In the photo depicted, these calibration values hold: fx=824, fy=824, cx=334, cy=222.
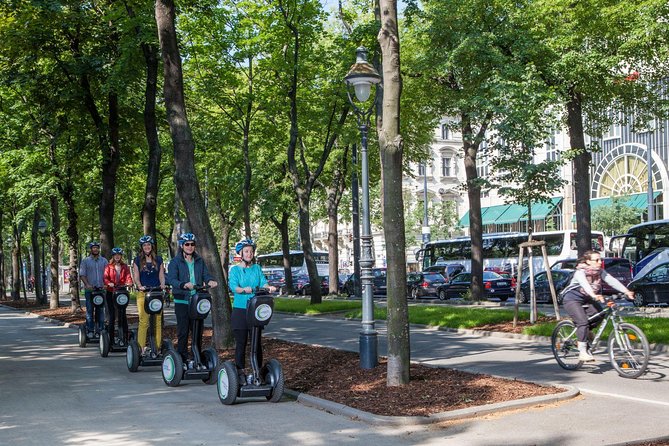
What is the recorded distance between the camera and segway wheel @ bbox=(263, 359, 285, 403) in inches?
365

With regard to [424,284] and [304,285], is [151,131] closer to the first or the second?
[424,284]

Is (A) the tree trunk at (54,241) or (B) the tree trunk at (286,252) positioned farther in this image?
(B) the tree trunk at (286,252)

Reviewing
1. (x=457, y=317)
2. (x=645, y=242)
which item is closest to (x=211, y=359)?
(x=457, y=317)

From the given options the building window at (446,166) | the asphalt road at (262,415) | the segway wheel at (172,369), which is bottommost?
the asphalt road at (262,415)

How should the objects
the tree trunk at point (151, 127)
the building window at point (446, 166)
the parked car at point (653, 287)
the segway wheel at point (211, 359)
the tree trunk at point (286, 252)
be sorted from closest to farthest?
the segway wheel at point (211, 359) → the tree trunk at point (151, 127) → the parked car at point (653, 287) → the tree trunk at point (286, 252) → the building window at point (446, 166)

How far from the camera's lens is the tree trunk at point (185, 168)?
14961 mm

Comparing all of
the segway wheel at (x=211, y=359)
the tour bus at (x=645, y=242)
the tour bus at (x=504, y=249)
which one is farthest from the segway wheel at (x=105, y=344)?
the tour bus at (x=504, y=249)

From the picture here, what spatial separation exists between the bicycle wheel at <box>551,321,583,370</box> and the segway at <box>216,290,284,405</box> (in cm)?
460

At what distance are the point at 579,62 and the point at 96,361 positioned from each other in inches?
641

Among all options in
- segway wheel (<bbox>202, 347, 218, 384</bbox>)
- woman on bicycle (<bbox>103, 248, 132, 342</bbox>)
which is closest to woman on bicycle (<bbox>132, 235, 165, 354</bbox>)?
woman on bicycle (<bbox>103, 248, 132, 342</bbox>)

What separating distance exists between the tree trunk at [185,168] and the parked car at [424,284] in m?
25.9

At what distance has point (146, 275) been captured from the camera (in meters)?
13.1

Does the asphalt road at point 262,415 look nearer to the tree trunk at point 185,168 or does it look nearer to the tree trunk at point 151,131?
the tree trunk at point 185,168

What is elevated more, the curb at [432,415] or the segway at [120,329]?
the segway at [120,329]
